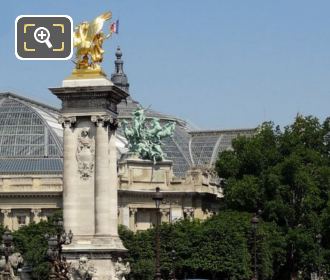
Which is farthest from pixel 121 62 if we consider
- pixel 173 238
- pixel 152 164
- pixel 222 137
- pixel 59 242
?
pixel 59 242

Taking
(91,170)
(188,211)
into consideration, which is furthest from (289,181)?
(91,170)

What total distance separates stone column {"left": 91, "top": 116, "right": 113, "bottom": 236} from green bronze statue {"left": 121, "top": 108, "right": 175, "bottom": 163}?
193 feet

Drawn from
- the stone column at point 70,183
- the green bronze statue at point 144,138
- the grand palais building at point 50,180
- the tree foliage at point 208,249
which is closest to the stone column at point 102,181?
the stone column at point 70,183

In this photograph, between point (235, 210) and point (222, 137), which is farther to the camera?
point (222, 137)

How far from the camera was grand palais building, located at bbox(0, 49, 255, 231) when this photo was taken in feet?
391

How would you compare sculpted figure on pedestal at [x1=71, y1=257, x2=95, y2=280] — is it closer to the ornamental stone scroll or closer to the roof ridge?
the ornamental stone scroll

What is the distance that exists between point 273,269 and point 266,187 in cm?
698

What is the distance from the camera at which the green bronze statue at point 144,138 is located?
117 meters

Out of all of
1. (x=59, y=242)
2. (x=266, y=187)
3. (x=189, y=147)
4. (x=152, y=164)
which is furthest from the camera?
(x=189, y=147)

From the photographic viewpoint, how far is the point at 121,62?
167375 mm

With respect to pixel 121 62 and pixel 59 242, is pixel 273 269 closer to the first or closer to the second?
pixel 59 242

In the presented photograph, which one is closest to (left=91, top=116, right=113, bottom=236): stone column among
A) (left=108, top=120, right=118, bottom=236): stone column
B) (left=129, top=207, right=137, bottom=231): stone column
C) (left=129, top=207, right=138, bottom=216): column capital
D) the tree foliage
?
(left=108, top=120, right=118, bottom=236): stone column

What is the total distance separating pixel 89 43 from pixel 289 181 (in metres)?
37.7

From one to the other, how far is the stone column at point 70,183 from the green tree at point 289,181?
34.7m
